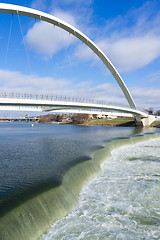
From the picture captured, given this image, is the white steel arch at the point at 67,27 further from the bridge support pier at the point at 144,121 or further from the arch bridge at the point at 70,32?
the bridge support pier at the point at 144,121

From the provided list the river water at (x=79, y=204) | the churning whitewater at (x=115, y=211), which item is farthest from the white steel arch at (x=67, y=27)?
the churning whitewater at (x=115, y=211)

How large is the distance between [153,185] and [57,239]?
3.71 m

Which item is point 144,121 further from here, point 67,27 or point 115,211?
point 115,211

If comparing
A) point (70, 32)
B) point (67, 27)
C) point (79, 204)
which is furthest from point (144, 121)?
A: point (79, 204)

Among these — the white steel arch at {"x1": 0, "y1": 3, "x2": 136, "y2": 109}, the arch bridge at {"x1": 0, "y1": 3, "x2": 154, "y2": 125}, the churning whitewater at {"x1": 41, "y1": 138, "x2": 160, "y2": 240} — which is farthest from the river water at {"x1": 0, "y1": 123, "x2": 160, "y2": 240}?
the white steel arch at {"x1": 0, "y1": 3, "x2": 136, "y2": 109}

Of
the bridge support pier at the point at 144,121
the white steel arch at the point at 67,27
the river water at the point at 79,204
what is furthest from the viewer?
the bridge support pier at the point at 144,121

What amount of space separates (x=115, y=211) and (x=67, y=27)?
82.5ft

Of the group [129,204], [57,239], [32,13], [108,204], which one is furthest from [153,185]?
[32,13]

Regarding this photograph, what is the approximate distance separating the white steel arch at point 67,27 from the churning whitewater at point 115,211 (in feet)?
62.7

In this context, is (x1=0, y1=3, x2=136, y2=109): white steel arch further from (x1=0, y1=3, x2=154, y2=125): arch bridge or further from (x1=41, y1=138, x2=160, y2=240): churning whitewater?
(x1=41, y1=138, x2=160, y2=240): churning whitewater

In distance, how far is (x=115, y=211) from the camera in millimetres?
4488

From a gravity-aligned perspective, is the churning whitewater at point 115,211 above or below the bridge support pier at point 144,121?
below

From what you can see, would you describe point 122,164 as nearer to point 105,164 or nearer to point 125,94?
point 105,164

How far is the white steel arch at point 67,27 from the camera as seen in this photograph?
18650 millimetres
